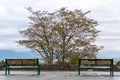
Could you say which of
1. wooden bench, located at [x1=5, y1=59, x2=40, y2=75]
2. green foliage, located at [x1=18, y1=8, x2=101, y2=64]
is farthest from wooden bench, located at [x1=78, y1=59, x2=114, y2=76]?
green foliage, located at [x1=18, y1=8, x2=101, y2=64]

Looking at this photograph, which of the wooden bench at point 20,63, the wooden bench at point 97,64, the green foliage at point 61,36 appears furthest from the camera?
the green foliage at point 61,36

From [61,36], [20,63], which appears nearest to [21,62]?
[20,63]

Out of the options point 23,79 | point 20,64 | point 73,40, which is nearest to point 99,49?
point 73,40

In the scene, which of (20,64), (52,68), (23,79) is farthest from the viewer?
(52,68)

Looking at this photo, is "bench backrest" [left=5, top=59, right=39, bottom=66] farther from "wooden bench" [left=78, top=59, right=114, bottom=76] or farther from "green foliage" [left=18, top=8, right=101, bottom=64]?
"green foliage" [left=18, top=8, right=101, bottom=64]

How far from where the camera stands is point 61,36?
124ft

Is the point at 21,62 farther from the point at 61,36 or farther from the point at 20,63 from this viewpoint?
the point at 61,36

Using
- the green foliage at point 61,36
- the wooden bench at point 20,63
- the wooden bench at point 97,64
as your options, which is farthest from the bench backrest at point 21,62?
the green foliage at point 61,36

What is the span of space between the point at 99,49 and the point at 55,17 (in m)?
4.48

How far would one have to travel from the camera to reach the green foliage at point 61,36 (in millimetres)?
37750

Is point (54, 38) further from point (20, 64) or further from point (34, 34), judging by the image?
point (20, 64)

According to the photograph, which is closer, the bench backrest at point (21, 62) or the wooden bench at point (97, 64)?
the wooden bench at point (97, 64)

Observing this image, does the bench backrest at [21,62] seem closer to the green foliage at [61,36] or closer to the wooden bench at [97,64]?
the wooden bench at [97,64]

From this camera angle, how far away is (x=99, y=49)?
127ft
